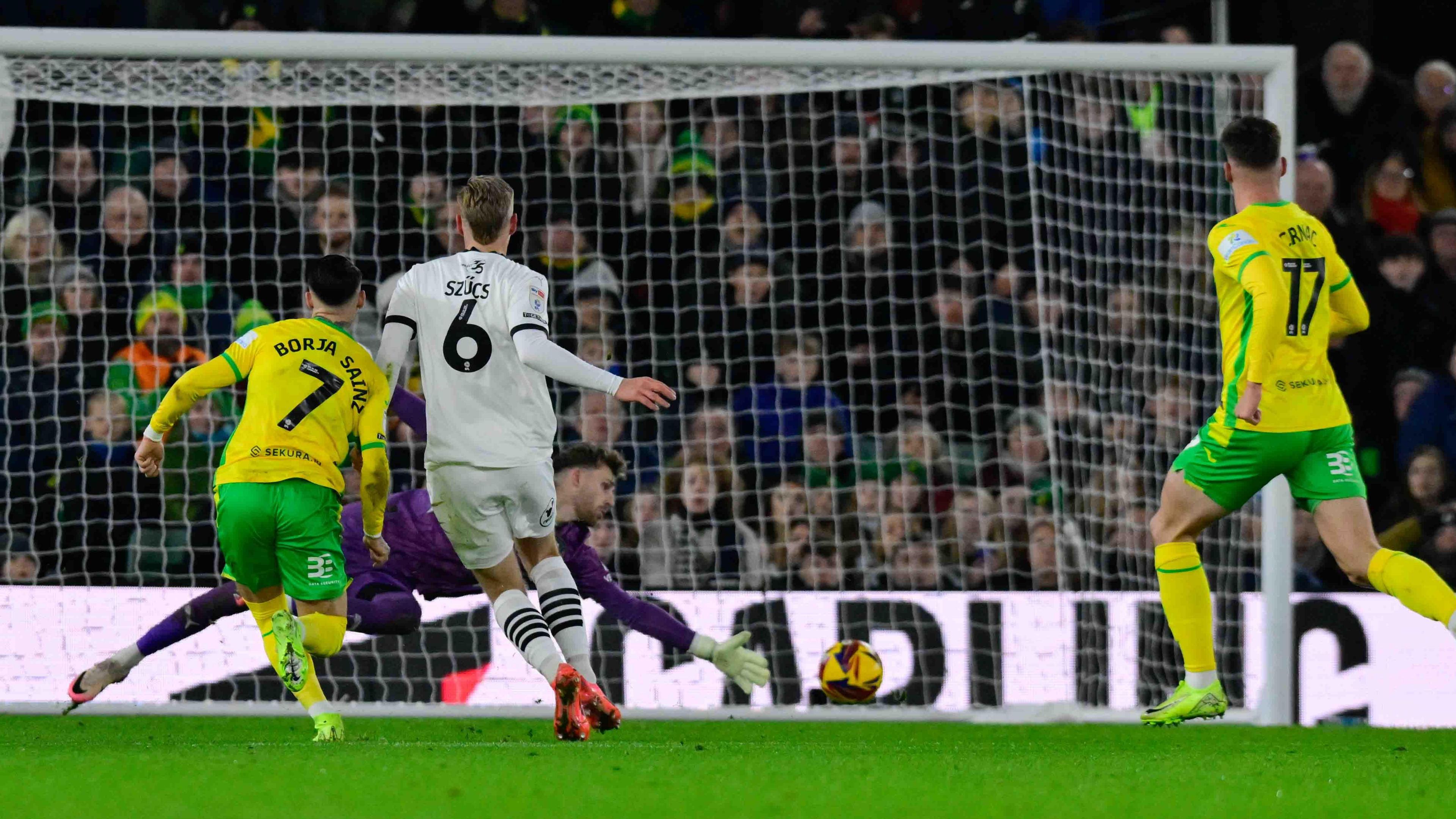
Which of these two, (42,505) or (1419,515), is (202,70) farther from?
(1419,515)

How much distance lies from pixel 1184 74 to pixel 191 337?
15.3ft

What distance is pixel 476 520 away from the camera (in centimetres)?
526

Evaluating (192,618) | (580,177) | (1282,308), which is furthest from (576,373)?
(580,177)

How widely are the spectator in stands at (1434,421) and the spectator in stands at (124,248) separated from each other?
5.97 meters

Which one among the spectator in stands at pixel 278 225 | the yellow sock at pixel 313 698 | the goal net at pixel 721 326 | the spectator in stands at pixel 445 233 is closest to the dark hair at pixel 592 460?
the goal net at pixel 721 326

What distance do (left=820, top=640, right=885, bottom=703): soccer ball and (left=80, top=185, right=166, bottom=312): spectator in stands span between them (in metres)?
3.65

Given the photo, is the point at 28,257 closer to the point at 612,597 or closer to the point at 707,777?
the point at 612,597

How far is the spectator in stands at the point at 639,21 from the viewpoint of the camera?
9.67 m

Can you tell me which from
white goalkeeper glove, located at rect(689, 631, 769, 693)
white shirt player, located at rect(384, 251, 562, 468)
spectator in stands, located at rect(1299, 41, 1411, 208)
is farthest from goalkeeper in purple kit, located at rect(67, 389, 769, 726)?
spectator in stands, located at rect(1299, 41, 1411, 208)

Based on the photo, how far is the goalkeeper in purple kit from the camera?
6.45m

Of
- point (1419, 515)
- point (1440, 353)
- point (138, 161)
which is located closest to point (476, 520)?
point (138, 161)

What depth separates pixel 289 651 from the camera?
5070mm

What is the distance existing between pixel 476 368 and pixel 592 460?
4.71ft

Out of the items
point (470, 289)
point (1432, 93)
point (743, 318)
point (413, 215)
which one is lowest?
point (470, 289)
